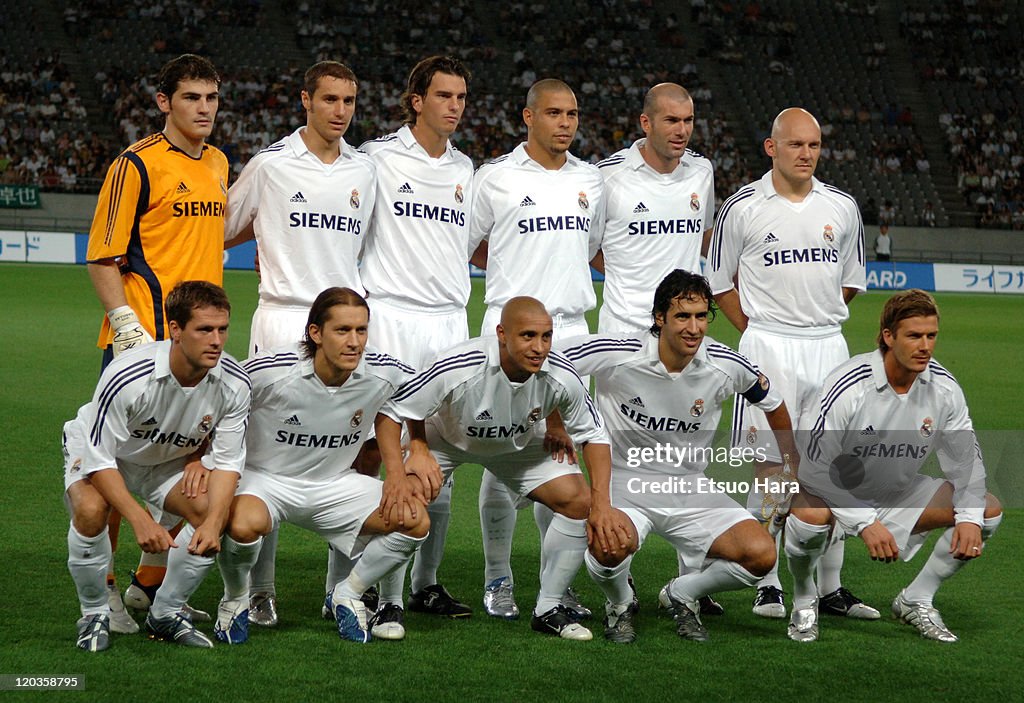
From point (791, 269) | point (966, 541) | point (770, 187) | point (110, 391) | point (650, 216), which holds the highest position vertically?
point (770, 187)

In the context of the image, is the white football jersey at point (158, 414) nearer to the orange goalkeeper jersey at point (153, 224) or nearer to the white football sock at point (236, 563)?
the white football sock at point (236, 563)

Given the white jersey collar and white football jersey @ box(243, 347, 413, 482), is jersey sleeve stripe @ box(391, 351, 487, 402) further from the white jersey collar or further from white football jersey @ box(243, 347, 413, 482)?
the white jersey collar

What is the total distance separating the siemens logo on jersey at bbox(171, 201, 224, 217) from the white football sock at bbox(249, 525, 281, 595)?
1526 millimetres

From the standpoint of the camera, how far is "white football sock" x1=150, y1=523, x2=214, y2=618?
202 inches

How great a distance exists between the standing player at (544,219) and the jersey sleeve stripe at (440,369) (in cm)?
78

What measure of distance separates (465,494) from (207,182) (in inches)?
132

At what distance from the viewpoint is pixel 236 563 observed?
17.2ft

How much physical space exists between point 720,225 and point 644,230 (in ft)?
1.41

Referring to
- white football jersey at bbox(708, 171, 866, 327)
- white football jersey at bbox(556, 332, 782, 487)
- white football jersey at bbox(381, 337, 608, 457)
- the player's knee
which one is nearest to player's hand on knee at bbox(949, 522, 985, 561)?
the player's knee

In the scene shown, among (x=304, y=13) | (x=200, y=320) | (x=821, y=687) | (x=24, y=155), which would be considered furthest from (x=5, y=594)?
(x=304, y=13)

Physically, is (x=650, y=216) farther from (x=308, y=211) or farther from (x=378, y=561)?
(x=378, y=561)

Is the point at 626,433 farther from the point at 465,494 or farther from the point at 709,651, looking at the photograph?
the point at 465,494

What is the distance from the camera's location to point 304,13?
112ft

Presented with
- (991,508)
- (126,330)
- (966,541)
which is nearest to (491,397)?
(126,330)
